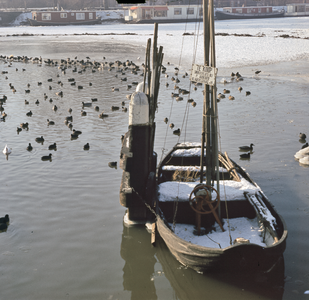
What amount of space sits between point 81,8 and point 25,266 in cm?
12671

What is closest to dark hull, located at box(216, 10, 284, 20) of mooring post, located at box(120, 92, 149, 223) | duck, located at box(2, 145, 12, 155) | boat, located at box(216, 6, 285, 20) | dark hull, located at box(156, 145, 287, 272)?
boat, located at box(216, 6, 285, 20)

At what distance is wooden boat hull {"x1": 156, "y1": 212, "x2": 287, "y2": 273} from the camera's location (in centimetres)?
594

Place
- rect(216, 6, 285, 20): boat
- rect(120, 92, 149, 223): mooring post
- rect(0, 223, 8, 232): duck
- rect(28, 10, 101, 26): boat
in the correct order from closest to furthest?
1. rect(120, 92, 149, 223): mooring post
2. rect(0, 223, 8, 232): duck
3. rect(28, 10, 101, 26): boat
4. rect(216, 6, 285, 20): boat

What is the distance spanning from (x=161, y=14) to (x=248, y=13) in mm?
26803

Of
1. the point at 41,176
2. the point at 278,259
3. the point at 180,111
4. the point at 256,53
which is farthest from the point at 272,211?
the point at 256,53

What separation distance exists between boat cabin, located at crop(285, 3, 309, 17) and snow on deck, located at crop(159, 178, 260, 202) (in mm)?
114247

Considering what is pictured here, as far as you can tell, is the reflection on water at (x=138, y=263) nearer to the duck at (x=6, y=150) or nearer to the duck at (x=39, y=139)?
the duck at (x=6, y=150)

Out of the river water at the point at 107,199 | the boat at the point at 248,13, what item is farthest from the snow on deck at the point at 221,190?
the boat at the point at 248,13

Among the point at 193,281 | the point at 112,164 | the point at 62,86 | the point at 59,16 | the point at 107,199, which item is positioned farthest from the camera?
the point at 59,16

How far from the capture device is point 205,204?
24.1 ft

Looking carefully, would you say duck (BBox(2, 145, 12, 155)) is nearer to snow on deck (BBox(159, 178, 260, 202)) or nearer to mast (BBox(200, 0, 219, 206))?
snow on deck (BBox(159, 178, 260, 202))

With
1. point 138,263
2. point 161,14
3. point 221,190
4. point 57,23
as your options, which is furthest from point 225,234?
point 57,23

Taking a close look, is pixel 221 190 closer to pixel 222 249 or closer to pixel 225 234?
pixel 225 234

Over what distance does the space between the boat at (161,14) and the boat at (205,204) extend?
88.6 m
